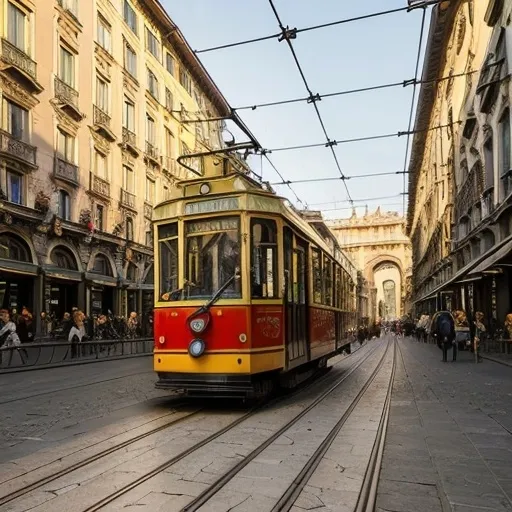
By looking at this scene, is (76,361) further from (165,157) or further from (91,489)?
(165,157)

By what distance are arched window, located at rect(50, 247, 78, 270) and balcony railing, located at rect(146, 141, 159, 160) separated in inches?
392

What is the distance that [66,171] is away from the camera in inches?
914

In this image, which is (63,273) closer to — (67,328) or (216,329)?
(67,328)

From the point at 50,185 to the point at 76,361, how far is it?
8.50 metres

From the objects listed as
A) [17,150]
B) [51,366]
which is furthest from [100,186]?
[51,366]

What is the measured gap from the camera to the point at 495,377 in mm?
12156

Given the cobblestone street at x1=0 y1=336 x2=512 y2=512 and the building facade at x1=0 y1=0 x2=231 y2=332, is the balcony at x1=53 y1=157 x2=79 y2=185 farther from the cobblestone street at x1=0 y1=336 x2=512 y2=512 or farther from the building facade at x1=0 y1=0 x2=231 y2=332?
the cobblestone street at x1=0 y1=336 x2=512 y2=512

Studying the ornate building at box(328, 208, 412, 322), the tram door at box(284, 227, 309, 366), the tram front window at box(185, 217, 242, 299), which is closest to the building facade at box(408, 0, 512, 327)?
the tram door at box(284, 227, 309, 366)

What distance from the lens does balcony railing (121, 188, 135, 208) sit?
2828cm

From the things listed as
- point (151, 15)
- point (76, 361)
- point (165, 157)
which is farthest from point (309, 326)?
point (151, 15)

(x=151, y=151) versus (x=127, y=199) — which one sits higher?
(x=151, y=151)

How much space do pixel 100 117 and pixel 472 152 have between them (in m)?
17.3

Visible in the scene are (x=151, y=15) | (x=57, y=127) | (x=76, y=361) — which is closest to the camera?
(x=76, y=361)

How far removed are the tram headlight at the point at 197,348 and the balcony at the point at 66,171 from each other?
16.9 metres
